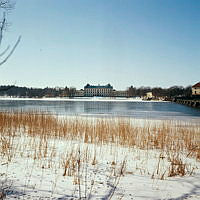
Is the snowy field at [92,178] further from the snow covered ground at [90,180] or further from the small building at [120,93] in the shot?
the small building at [120,93]

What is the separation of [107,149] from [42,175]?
9.90 feet

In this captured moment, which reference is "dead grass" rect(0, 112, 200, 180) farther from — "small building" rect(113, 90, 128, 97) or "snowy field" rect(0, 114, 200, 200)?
"small building" rect(113, 90, 128, 97)

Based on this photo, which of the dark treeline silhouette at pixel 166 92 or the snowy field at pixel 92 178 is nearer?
the snowy field at pixel 92 178

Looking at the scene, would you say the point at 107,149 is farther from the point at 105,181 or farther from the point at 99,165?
the point at 105,181

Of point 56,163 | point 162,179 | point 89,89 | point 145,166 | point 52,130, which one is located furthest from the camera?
point 89,89

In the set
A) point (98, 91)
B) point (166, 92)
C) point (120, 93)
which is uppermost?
point (98, 91)

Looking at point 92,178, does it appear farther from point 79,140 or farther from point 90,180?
point 79,140

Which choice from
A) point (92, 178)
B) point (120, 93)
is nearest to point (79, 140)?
point (92, 178)

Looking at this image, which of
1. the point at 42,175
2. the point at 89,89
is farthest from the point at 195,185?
the point at 89,89

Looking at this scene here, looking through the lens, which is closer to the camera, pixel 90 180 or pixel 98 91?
pixel 90 180

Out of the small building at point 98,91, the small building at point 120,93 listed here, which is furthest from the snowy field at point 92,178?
the small building at point 98,91

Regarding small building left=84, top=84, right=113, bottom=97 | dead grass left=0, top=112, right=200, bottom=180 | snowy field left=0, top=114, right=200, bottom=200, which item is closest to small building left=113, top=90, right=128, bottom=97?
small building left=84, top=84, right=113, bottom=97

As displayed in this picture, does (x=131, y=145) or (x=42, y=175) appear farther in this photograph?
(x=131, y=145)

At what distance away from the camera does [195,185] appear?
12.7ft
